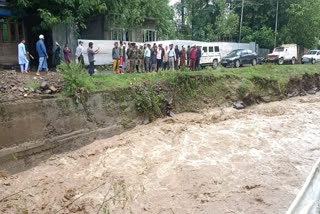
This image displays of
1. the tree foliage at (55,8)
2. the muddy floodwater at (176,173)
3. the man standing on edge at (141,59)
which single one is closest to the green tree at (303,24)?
the man standing on edge at (141,59)

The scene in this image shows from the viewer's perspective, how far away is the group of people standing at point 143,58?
42.8 feet

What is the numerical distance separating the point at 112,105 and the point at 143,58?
15.1ft

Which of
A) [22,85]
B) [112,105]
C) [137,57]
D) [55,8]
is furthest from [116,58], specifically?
[22,85]

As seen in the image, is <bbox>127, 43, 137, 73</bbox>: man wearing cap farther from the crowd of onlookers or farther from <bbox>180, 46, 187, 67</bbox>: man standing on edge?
<bbox>180, 46, 187, 67</bbox>: man standing on edge

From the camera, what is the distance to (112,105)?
32.9ft

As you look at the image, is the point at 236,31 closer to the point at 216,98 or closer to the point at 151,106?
the point at 216,98

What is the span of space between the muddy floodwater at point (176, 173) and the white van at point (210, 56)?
31.2 feet

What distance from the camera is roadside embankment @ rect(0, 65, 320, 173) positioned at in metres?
7.86

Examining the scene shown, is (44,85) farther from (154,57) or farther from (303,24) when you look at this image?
(303,24)

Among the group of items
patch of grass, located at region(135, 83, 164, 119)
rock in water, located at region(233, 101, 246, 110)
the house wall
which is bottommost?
rock in water, located at region(233, 101, 246, 110)

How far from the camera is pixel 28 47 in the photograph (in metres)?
14.3

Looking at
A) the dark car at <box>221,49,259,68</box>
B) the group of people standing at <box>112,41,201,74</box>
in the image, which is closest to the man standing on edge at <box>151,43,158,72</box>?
the group of people standing at <box>112,41,201,74</box>

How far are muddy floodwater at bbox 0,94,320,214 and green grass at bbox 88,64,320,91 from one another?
6.17ft

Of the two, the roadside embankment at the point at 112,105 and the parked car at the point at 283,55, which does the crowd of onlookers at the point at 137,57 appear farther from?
the parked car at the point at 283,55
